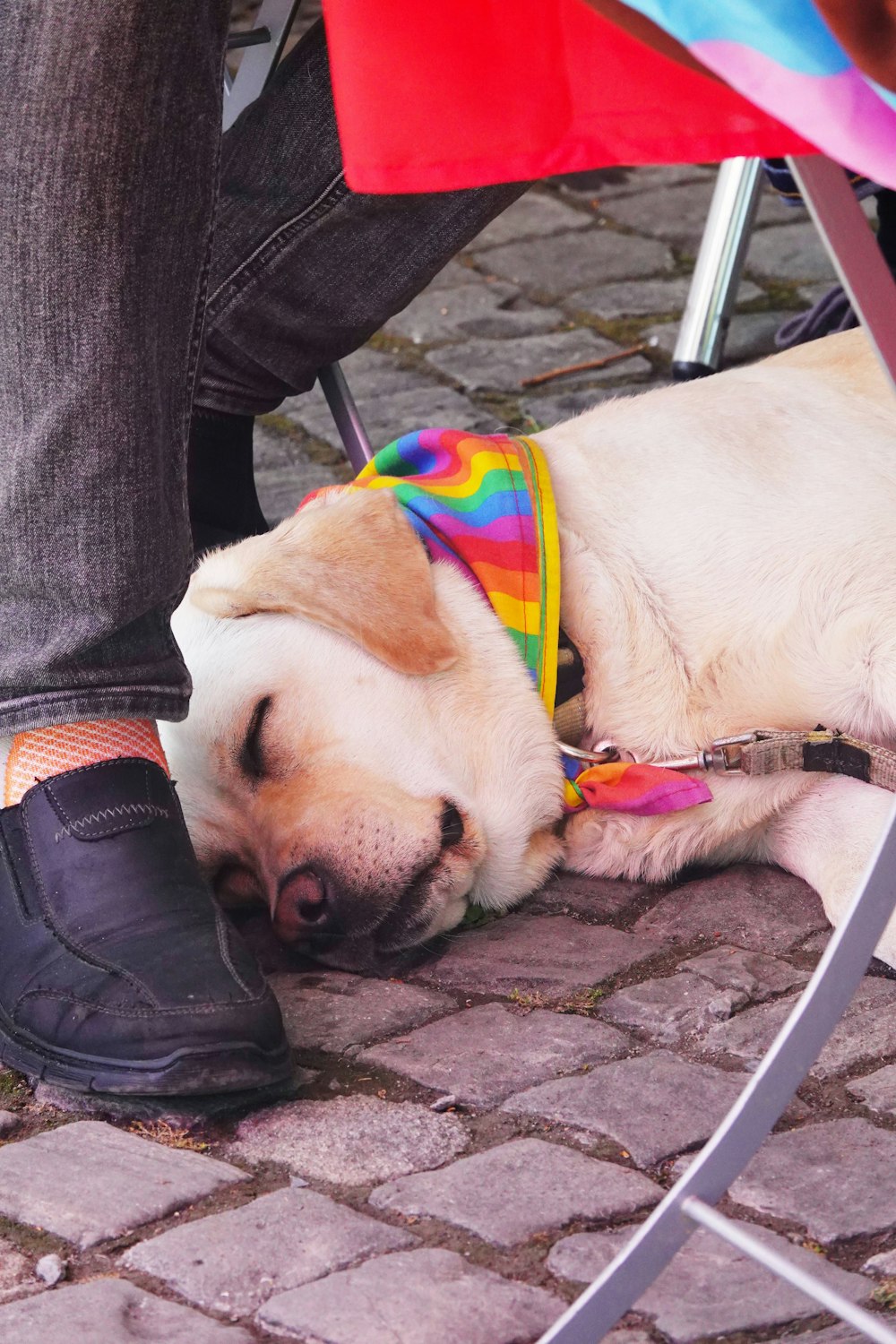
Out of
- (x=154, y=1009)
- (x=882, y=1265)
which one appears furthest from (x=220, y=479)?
(x=882, y=1265)

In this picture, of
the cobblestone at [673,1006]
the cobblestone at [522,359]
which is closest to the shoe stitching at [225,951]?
the cobblestone at [673,1006]

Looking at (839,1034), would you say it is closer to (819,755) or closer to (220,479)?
(819,755)

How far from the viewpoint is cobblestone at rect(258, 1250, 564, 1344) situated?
1.55 m

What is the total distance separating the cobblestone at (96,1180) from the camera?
1.79m

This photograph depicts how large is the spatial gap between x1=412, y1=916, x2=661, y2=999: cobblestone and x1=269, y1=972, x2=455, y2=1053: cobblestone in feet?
0.25

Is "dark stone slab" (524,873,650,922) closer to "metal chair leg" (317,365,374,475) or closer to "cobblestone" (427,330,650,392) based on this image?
"metal chair leg" (317,365,374,475)

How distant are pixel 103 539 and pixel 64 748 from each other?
0.33 m

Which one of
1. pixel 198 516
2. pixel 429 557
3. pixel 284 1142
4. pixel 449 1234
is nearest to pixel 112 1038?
pixel 284 1142

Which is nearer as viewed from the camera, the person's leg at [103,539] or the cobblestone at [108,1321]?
the cobblestone at [108,1321]

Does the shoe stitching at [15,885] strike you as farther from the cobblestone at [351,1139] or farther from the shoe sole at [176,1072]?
the cobblestone at [351,1139]

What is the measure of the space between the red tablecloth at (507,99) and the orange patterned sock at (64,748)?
3.39 ft

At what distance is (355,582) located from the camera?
103 inches

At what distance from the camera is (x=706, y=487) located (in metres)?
2.73

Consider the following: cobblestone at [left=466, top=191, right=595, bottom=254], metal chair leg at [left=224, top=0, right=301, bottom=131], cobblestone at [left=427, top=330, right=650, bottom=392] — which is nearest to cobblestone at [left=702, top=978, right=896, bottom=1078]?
metal chair leg at [left=224, top=0, right=301, bottom=131]
